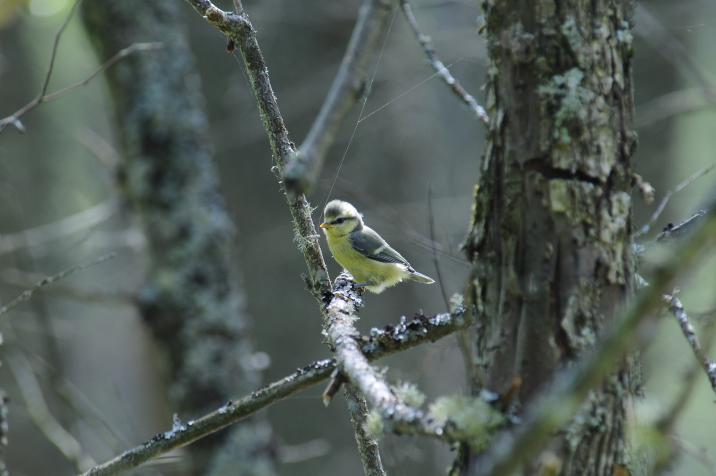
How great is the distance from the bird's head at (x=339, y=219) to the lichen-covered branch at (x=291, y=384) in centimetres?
250

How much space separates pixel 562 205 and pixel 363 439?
→ 0.80 m

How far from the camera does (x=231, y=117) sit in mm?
6172

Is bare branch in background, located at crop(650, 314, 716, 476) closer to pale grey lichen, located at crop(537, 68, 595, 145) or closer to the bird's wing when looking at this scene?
pale grey lichen, located at crop(537, 68, 595, 145)

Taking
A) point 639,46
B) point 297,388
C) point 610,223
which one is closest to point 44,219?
point 639,46

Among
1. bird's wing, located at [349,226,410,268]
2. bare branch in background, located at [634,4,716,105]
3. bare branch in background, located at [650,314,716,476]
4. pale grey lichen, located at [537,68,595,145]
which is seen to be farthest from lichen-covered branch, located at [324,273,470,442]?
bare branch in background, located at [634,4,716,105]

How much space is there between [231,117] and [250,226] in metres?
0.88

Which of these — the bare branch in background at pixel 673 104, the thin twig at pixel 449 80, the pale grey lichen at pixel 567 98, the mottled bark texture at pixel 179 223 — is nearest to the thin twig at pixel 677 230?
the thin twig at pixel 449 80

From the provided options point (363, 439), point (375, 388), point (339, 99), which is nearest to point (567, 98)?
point (339, 99)

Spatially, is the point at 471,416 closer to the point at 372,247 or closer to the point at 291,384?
the point at 291,384

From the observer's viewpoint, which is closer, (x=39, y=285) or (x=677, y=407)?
(x=677, y=407)

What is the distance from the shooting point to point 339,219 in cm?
443

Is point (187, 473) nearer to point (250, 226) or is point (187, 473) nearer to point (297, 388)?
point (250, 226)

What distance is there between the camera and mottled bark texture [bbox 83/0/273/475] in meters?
4.30

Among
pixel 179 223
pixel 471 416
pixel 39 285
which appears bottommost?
pixel 471 416
